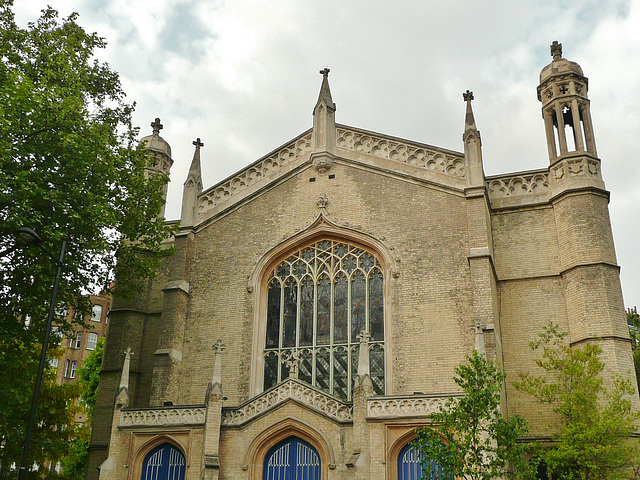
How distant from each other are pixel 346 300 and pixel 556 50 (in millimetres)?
12500

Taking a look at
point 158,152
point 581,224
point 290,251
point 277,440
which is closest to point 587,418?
point 581,224

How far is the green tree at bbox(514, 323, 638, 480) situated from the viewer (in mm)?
16609

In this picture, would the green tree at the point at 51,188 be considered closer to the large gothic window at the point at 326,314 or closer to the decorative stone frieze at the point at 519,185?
the large gothic window at the point at 326,314

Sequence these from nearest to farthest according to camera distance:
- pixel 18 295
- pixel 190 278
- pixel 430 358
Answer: pixel 18 295 → pixel 430 358 → pixel 190 278

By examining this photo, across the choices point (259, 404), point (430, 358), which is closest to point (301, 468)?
point (259, 404)

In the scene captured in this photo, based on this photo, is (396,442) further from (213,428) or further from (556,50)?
(556,50)

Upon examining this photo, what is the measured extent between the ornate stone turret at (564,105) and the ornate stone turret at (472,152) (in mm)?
2878

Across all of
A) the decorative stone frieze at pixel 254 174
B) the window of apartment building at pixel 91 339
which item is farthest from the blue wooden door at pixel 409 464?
the window of apartment building at pixel 91 339

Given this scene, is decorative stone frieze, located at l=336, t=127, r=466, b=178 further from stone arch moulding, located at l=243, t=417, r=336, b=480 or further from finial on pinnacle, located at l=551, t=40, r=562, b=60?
stone arch moulding, located at l=243, t=417, r=336, b=480

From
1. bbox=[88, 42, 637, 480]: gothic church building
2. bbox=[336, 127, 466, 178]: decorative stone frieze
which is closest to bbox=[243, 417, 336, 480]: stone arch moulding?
bbox=[88, 42, 637, 480]: gothic church building

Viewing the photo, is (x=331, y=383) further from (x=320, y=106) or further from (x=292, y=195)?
(x=320, y=106)

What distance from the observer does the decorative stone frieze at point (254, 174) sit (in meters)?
24.8

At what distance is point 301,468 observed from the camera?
1828 centimetres

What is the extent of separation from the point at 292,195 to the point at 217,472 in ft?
33.1
